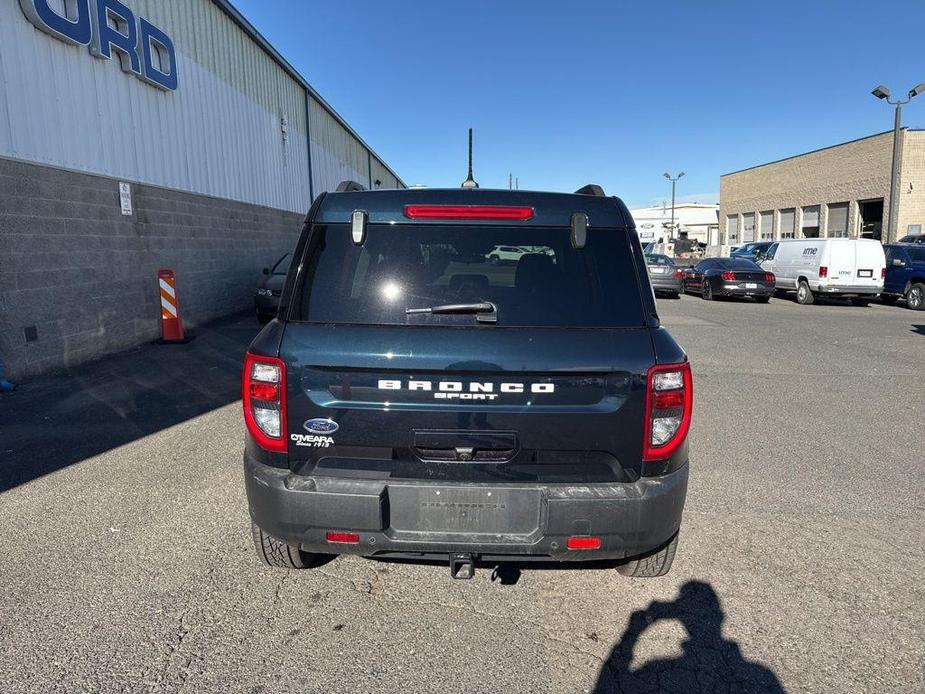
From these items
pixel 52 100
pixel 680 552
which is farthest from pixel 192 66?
pixel 680 552

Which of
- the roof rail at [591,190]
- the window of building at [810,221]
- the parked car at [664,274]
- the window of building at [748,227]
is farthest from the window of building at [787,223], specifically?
the roof rail at [591,190]

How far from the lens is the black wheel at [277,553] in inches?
117

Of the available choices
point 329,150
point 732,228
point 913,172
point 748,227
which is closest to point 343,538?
point 329,150

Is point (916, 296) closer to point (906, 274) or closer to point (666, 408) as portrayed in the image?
point (906, 274)

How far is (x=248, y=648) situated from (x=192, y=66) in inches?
507

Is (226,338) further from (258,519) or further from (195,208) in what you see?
(258,519)

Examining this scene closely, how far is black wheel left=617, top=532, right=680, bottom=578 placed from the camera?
2955mm

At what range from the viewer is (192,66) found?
12.3 meters

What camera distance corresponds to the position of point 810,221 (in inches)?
1539

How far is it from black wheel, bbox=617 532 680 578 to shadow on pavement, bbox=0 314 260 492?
4.30m

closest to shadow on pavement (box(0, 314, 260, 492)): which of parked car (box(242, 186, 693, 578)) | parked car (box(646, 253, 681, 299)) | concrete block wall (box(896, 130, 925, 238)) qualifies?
parked car (box(242, 186, 693, 578))

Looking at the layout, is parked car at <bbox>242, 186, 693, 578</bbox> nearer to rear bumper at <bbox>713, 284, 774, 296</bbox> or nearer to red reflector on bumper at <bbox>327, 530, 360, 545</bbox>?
red reflector on bumper at <bbox>327, 530, 360, 545</bbox>

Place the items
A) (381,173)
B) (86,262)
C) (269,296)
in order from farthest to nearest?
(381,173) → (269,296) → (86,262)

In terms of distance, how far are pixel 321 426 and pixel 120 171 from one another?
29.8ft
